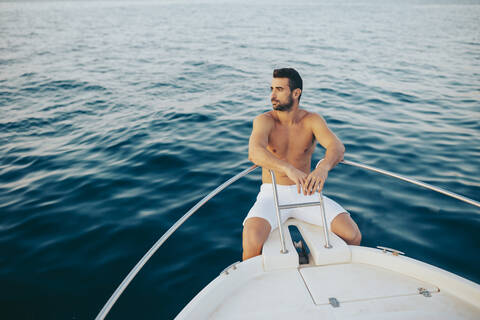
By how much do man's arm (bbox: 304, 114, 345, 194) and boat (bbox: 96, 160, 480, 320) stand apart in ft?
1.37

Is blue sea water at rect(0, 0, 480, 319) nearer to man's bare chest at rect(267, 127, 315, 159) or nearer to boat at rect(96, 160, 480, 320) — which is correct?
boat at rect(96, 160, 480, 320)

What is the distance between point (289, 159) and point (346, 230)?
0.99m

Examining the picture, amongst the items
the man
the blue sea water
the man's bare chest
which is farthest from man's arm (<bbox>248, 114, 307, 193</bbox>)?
the blue sea water

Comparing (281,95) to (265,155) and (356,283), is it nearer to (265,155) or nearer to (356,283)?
(265,155)

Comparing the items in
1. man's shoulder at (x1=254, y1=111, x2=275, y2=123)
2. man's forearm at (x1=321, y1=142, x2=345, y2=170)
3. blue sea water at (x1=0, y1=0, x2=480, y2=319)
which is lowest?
blue sea water at (x1=0, y1=0, x2=480, y2=319)

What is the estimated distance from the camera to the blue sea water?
3250mm

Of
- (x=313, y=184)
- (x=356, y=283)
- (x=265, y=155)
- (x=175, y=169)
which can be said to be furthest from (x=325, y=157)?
(x=175, y=169)

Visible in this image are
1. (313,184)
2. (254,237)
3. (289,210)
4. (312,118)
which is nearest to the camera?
(313,184)

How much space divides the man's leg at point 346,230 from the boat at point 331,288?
168mm

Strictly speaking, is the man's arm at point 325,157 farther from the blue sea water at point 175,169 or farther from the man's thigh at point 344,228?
the blue sea water at point 175,169

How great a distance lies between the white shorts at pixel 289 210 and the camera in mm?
2733

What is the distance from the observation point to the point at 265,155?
2719 mm

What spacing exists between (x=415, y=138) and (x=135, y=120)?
7.02 m

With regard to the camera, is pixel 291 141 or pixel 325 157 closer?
pixel 325 157
